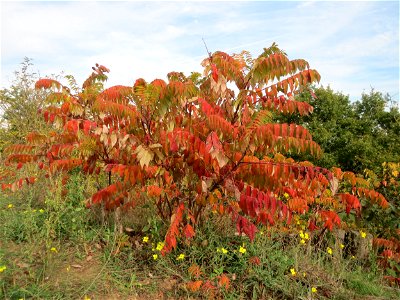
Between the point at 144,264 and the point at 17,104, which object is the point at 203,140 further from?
the point at 17,104

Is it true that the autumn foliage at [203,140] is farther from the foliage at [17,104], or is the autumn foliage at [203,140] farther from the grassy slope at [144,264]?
the foliage at [17,104]

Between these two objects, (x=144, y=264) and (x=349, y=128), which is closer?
(x=144, y=264)

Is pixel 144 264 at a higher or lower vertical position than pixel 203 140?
lower

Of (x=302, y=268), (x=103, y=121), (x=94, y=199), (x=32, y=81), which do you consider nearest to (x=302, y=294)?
(x=302, y=268)

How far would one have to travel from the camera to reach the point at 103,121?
452 cm

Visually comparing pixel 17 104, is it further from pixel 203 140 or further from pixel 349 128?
pixel 349 128

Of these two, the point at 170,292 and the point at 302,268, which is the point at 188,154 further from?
the point at 302,268

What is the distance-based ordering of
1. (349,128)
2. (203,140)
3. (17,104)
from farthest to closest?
(349,128), (17,104), (203,140)

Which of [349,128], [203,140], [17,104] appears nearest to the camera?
[203,140]

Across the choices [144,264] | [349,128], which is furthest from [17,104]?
[349,128]

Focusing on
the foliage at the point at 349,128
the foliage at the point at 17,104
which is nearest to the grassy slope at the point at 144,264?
the foliage at the point at 17,104

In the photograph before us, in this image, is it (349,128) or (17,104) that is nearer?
(17,104)

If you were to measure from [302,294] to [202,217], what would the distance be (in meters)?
1.39

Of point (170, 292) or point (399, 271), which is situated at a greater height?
point (170, 292)
